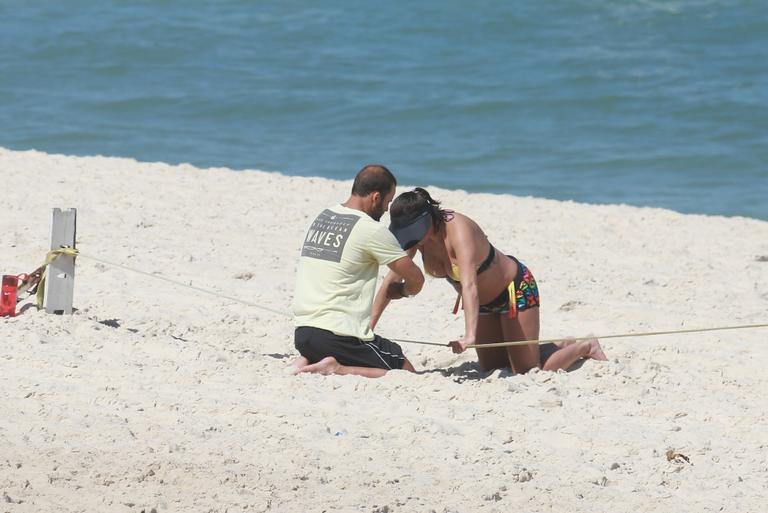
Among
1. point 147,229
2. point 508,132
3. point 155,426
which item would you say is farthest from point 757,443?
point 508,132

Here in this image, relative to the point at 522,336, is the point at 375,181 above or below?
above

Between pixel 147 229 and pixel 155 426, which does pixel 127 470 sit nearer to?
pixel 155 426

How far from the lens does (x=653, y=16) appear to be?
82.9 ft

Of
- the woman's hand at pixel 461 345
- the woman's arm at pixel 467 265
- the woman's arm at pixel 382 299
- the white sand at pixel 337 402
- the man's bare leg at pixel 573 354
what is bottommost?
the white sand at pixel 337 402

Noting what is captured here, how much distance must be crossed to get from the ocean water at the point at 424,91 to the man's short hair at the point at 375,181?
29.9ft

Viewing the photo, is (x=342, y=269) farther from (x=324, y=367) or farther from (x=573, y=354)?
(x=573, y=354)

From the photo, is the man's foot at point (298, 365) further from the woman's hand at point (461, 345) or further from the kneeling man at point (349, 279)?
the woman's hand at point (461, 345)

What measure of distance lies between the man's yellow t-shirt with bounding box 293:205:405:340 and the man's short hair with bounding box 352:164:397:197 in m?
0.12

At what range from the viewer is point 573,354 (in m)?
6.20

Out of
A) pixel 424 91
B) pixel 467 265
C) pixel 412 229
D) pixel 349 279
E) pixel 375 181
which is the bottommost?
pixel 349 279

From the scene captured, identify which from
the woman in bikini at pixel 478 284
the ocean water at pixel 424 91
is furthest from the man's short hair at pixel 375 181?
the ocean water at pixel 424 91

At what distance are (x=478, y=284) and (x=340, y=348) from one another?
81cm

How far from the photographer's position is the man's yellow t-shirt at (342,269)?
552 cm

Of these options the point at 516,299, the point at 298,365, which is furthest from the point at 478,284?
the point at 298,365
